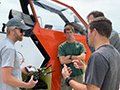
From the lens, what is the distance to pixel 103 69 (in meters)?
0.97

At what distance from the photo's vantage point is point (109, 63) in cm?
99

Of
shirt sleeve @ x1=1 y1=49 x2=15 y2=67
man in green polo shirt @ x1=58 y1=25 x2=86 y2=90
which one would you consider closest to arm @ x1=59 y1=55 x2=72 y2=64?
man in green polo shirt @ x1=58 y1=25 x2=86 y2=90

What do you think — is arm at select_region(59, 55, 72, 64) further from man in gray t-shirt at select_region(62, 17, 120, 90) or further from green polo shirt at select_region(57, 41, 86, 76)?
man in gray t-shirt at select_region(62, 17, 120, 90)

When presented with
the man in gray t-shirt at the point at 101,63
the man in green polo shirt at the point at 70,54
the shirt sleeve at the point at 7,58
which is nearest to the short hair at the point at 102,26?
the man in gray t-shirt at the point at 101,63

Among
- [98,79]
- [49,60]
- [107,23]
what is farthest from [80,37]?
[98,79]

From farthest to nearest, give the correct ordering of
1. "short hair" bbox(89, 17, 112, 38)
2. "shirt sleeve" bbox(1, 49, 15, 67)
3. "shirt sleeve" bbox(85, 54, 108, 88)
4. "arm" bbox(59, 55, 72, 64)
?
"arm" bbox(59, 55, 72, 64) < "shirt sleeve" bbox(1, 49, 15, 67) < "short hair" bbox(89, 17, 112, 38) < "shirt sleeve" bbox(85, 54, 108, 88)

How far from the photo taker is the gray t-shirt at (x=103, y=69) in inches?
38.2

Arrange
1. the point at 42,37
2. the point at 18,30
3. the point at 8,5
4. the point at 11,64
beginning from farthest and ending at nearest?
the point at 42,37
the point at 8,5
the point at 18,30
the point at 11,64

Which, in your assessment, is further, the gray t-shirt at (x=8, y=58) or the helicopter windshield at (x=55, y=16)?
the helicopter windshield at (x=55, y=16)

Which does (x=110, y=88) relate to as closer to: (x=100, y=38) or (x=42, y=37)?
(x=100, y=38)

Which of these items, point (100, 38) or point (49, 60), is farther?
point (49, 60)

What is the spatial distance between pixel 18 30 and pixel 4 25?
2.14 feet

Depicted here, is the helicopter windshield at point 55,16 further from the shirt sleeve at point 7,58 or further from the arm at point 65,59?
the shirt sleeve at point 7,58

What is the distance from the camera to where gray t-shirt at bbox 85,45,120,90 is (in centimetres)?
97
